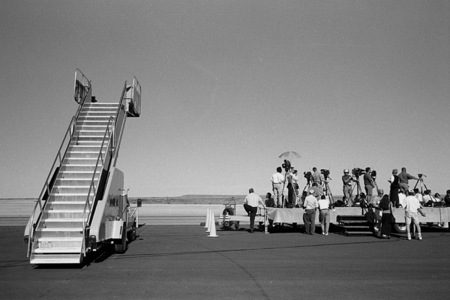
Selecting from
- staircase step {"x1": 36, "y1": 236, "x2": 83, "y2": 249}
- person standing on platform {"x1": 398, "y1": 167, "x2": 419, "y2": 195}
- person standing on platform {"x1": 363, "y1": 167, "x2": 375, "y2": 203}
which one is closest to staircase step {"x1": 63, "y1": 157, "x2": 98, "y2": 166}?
staircase step {"x1": 36, "y1": 236, "x2": 83, "y2": 249}

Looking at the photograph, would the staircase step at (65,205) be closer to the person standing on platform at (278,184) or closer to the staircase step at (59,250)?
the staircase step at (59,250)

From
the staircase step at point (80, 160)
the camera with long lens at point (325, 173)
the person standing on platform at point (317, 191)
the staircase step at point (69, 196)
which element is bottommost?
the staircase step at point (69, 196)

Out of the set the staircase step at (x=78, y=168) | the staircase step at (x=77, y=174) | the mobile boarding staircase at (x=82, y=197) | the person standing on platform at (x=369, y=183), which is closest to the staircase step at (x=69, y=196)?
the mobile boarding staircase at (x=82, y=197)

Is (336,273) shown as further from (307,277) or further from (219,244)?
(219,244)

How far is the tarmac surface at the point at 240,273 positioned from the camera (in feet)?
20.1

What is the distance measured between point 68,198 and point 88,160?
152 cm

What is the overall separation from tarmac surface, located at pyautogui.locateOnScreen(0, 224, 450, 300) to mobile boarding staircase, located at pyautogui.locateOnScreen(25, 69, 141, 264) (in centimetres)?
50

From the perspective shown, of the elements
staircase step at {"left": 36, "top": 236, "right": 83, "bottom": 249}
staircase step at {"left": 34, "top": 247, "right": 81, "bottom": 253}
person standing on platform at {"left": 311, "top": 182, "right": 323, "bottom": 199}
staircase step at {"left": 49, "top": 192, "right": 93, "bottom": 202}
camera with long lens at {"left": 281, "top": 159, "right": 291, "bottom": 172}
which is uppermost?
camera with long lens at {"left": 281, "top": 159, "right": 291, "bottom": 172}

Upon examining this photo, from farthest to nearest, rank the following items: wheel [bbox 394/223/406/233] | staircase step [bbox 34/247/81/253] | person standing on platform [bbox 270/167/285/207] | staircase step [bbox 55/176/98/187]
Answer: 1. wheel [bbox 394/223/406/233]
2. person standing on platform [bbox 270/167/285/207]
3. staircase step [bbox 55/176/98/187]
4. staircase step [bbox 34/247/81/253]

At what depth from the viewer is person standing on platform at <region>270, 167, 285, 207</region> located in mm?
16547

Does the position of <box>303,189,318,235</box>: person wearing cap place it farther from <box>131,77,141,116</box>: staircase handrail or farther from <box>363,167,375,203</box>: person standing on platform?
<box>131,77,141,116</box>: staircase handrail

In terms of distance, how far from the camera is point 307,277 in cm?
735

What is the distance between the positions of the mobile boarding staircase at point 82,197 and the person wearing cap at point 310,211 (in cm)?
716

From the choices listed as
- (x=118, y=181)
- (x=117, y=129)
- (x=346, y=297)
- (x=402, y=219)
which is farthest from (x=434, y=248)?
(x=117, y=129)
